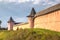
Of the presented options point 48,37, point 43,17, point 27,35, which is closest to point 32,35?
point 27,35

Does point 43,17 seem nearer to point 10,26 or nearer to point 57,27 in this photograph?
point 57,27

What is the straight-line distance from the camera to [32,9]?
134 ft

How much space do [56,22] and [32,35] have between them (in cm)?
604

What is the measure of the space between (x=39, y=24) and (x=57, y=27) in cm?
683

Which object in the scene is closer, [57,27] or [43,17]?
[57,27]

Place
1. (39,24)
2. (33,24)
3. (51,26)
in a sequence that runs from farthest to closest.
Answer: (33,24) → (39,24) → (51,26)

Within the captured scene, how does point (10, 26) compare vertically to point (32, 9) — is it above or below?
below

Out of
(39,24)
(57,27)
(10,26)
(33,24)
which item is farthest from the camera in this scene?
(10,26)

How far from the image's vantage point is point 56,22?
26.0 m

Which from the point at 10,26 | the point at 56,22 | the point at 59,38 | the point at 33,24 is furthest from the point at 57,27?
the point at 10,26

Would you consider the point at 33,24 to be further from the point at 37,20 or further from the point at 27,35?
the point at 27,35

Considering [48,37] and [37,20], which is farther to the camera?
[37,20]

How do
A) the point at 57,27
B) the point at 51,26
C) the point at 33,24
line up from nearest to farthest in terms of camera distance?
the point at 57,27 → the point at 51,26 → the point at 33,24

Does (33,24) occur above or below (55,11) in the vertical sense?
below
